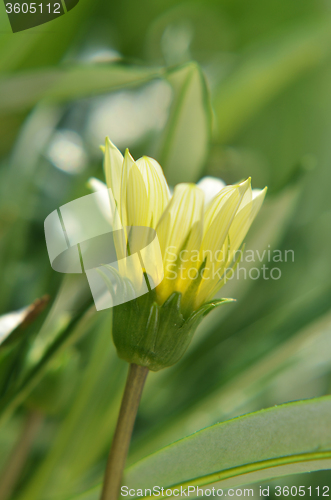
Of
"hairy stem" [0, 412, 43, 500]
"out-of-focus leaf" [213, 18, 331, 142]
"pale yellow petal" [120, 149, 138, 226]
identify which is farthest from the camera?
"out-of-focus leaf" [213, 18, 331, 142]

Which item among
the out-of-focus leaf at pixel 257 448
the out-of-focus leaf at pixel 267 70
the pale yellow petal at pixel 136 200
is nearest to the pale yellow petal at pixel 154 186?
the pale yellow petal at pixel 136 200

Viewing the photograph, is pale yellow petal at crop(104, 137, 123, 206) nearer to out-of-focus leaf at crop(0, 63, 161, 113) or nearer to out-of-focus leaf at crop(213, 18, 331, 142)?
out-of-focus leaf at crop(0, 63, 161, 113)

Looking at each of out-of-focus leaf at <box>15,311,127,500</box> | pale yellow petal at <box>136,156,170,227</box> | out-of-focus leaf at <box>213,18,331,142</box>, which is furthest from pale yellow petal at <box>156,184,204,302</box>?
out-of-focus leaf at <box>213,18,331,142</box>

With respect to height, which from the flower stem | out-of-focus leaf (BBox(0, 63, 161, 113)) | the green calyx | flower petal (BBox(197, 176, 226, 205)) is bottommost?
the flower stem

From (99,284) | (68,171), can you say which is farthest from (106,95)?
(99,284)

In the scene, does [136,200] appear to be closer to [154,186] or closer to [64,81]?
[154,186]

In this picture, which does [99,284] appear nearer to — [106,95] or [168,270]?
[168,270]
